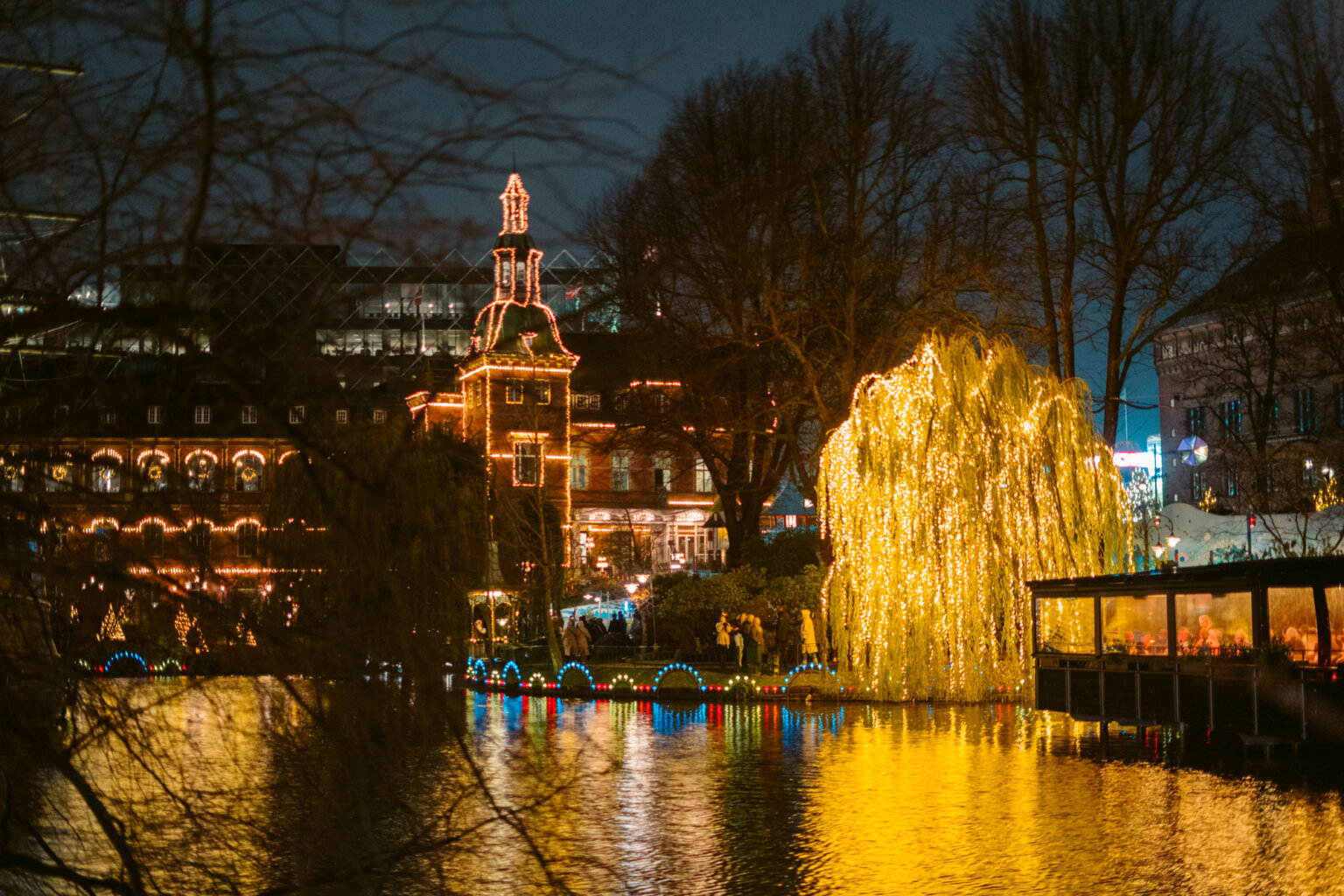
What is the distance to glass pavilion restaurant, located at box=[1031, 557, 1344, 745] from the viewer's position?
69.1ft

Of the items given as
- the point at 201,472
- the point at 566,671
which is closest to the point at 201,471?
the point at 201,472

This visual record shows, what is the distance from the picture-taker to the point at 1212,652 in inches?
888

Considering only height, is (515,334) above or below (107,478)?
above

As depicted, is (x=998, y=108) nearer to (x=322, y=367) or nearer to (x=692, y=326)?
(x=692, y=326)

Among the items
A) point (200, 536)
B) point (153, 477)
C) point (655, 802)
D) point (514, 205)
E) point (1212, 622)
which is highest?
point (514, 205)

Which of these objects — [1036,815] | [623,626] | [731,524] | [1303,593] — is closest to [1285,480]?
[731,524]

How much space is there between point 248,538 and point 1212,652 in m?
19.7

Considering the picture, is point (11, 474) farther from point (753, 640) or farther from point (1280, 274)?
point (1280, 274)

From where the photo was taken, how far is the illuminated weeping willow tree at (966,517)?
29.0m

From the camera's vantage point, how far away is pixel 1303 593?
72.2 ft

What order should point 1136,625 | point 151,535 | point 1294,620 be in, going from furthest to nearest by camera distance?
point 1136,625, point 1294,620, point 151,535

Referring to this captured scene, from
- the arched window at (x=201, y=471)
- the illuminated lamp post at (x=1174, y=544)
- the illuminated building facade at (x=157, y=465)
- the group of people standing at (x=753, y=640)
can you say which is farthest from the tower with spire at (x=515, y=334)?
the illuminated lamp post at (x=1174, y=544)

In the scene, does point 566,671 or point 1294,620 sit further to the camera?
point 566,671

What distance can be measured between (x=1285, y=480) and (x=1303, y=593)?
3127 cm
